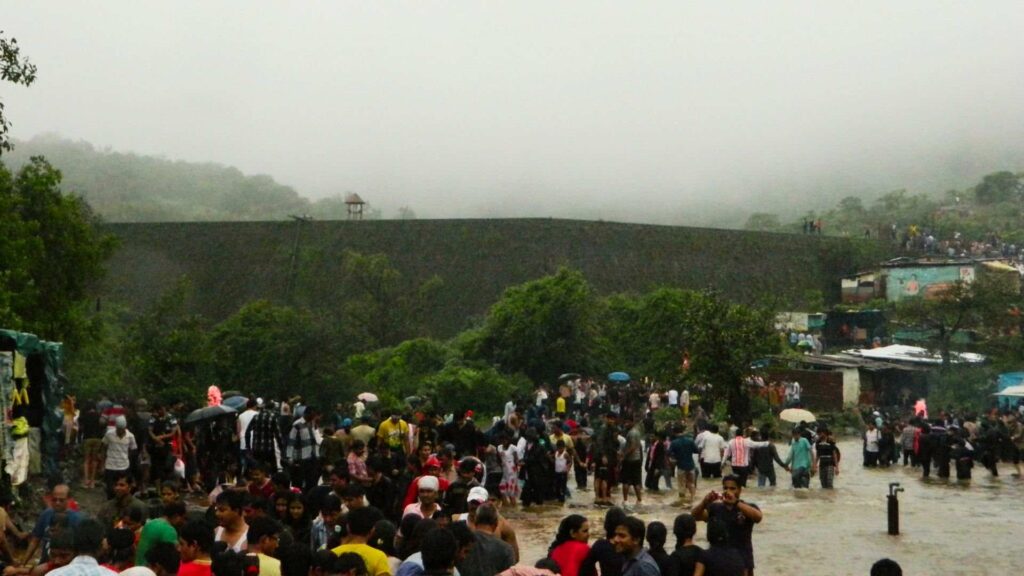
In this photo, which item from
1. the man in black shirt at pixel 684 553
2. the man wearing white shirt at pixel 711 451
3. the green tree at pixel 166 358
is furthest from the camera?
the green tree at pixel 166 358

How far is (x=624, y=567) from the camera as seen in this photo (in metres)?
7.54

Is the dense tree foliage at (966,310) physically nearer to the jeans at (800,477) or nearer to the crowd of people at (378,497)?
the crowd of people at (378,497)

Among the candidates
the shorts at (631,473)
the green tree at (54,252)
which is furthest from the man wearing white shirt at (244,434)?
the green tree at (54,252)

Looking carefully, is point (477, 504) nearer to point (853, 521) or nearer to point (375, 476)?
point (375, 476)

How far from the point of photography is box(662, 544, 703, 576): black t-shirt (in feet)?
25.3

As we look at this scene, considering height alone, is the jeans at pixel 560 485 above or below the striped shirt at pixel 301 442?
below

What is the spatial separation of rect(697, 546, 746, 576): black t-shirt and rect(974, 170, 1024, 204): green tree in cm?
11665

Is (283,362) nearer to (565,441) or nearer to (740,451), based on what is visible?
(565,441)

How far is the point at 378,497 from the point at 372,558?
4130 mm

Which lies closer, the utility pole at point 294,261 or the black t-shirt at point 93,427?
the black t-shirt at point 93,427

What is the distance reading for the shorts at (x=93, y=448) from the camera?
17578mm

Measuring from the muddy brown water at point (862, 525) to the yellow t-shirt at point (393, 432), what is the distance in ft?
6.10

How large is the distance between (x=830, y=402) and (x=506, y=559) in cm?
3106

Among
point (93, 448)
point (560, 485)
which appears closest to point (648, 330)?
point (560, 485)
